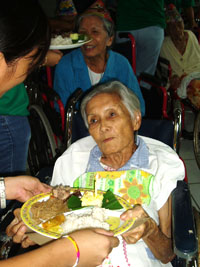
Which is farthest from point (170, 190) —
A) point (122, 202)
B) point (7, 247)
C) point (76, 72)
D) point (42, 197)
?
point (76, 72)

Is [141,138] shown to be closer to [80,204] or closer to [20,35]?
[80,204]

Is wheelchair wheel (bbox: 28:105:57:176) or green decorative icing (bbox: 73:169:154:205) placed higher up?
green decorative icing (bbox: 73:169:154:205)

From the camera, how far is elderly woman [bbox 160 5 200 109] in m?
3.62

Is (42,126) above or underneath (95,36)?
underneath

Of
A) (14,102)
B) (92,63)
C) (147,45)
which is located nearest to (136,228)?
(14,102)

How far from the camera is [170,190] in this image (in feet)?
5.04

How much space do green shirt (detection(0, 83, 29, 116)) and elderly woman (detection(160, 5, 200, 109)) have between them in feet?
7.02

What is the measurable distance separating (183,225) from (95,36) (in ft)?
6.06

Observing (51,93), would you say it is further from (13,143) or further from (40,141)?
(13,143)

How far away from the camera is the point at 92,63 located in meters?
2.72

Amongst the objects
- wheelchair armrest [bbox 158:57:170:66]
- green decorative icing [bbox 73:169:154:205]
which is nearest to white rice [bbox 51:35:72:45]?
wheelchair armrest [bbox 158:57:170:66]

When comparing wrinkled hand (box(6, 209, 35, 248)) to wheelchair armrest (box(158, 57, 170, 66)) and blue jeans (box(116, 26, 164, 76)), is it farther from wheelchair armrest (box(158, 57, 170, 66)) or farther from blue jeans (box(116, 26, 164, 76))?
wheelchair armrest (box(158, 57, 170, 66))

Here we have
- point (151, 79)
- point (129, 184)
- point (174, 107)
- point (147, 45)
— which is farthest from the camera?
point (147, 45)

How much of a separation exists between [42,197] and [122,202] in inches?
13.7
